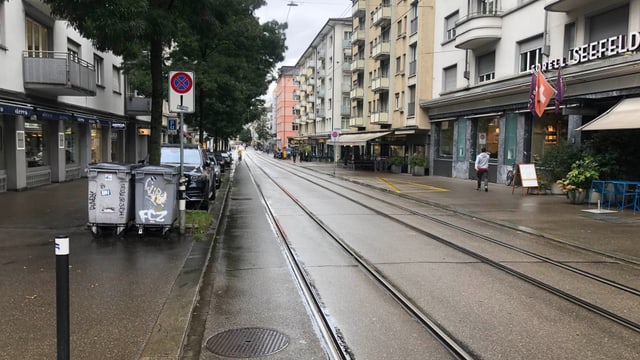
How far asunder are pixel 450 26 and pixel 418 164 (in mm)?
8825

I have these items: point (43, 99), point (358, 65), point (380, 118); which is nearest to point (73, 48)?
point (43, 99)

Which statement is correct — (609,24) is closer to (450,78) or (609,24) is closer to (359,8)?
(450,78)

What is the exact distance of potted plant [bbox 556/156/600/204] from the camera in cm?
1577

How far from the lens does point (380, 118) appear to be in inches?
1681

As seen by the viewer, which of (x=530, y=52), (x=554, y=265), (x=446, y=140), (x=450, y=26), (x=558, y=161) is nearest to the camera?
(x=554, y=265)

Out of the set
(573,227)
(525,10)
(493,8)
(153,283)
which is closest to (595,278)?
(573,227)

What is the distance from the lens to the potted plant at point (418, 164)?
33.8 m

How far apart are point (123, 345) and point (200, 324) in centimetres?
92

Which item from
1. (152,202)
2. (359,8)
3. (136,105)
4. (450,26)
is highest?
(359,8)

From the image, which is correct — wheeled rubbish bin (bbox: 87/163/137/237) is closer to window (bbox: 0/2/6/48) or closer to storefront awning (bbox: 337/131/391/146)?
window (bbox: 0/2/6/48)

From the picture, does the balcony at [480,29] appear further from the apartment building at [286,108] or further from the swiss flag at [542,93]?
the apartment building at [286,108]

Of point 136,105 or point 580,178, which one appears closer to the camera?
point 580,178

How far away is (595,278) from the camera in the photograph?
7.16m

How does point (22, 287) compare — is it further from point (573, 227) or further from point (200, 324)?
point (573, 227)
